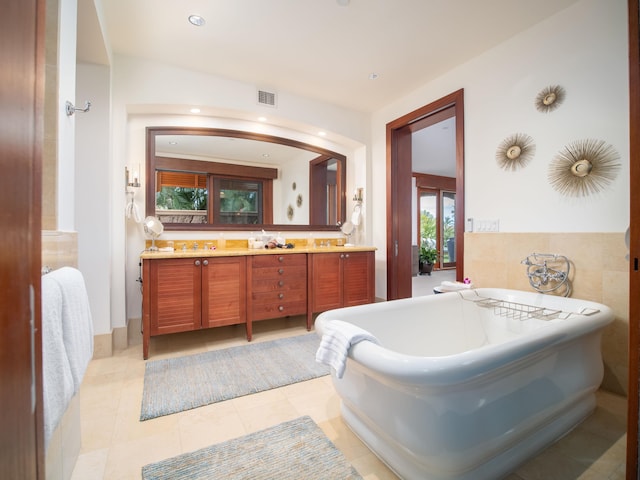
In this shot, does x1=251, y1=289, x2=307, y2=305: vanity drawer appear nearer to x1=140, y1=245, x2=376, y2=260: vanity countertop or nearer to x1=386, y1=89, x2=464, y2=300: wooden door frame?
x1=140, y1=245, x2=376, y2=260: vanity countertop

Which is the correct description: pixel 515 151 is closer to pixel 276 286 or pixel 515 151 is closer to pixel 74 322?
pixel 276 286

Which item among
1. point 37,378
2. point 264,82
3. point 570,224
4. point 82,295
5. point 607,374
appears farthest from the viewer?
point 264,82

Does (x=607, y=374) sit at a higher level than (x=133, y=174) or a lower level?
lower

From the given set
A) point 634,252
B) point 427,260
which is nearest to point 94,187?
point 634,252

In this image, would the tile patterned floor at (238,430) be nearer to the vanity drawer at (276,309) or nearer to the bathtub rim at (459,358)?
the bathtub rim at (459,358)

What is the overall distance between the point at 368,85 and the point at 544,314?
2778 mm

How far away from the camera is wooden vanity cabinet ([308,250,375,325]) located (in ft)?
10.5

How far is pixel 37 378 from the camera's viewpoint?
0.53 m

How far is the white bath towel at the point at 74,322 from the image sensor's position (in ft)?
3.14

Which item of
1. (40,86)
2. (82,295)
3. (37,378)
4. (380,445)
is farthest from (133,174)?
(380,445)

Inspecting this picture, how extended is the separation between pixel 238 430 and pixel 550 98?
124 inches

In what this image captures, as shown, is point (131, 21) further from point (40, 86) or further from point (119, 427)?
point (119, 427)

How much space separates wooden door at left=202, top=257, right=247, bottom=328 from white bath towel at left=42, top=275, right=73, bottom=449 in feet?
5.74

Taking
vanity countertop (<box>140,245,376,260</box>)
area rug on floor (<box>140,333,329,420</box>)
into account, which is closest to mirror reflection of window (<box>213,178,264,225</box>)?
vanity countertop (<box>140,245,376,260</box>)
